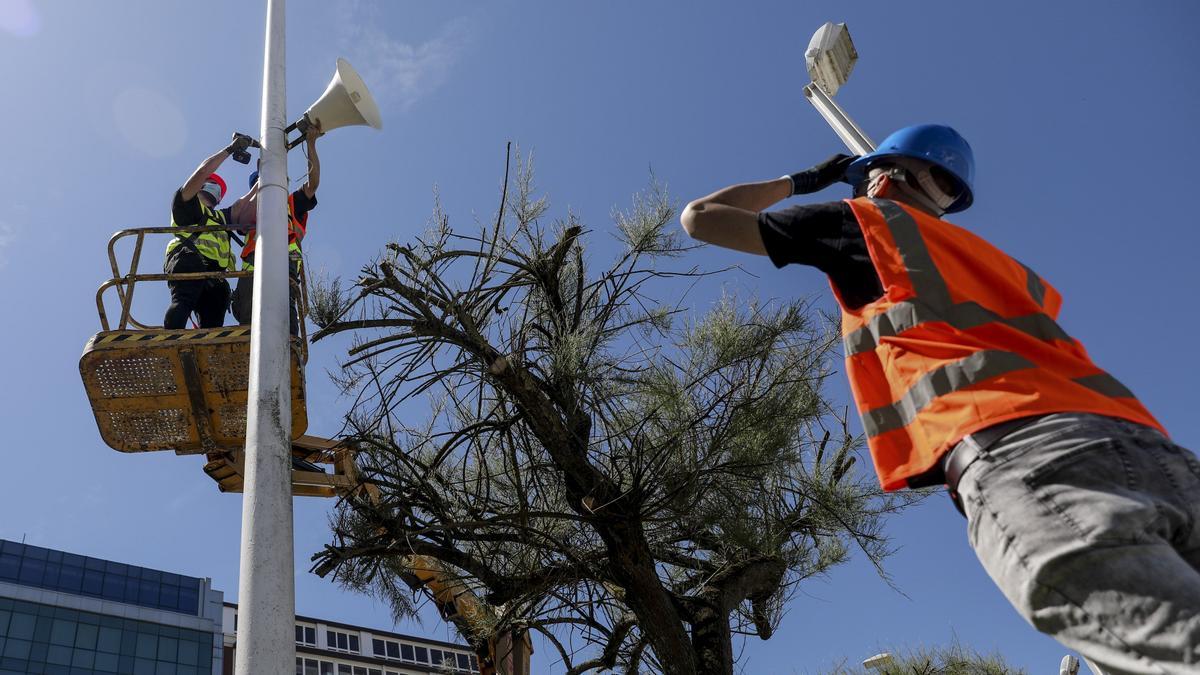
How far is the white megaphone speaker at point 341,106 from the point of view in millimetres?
6664

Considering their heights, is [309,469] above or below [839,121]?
above

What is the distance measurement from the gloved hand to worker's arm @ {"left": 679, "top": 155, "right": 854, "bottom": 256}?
4.58m

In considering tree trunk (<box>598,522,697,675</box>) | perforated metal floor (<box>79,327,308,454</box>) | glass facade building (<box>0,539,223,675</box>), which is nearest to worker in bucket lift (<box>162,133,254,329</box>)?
perforated metal floor (<box>79,327,308,454</box>)

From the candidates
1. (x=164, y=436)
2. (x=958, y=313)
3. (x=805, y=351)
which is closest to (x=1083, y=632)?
(x=958, y=313)

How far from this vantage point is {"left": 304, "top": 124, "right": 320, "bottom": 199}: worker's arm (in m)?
6.70

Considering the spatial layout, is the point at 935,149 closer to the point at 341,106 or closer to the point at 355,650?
the point at 341,106

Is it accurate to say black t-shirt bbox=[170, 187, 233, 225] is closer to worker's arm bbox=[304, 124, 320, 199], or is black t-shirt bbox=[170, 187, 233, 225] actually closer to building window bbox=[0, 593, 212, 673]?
worker's arm bbox=[304, 124, 320, 199]

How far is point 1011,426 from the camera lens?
6.89ft

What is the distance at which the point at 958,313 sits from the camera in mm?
2305

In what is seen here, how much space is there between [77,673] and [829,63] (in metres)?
53.0

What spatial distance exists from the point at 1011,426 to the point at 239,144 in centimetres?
560

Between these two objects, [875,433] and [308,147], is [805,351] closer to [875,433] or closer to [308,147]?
[308,147]

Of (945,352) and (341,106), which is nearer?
(945,352)

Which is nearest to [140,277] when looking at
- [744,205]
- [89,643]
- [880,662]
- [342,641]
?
[744,205]
